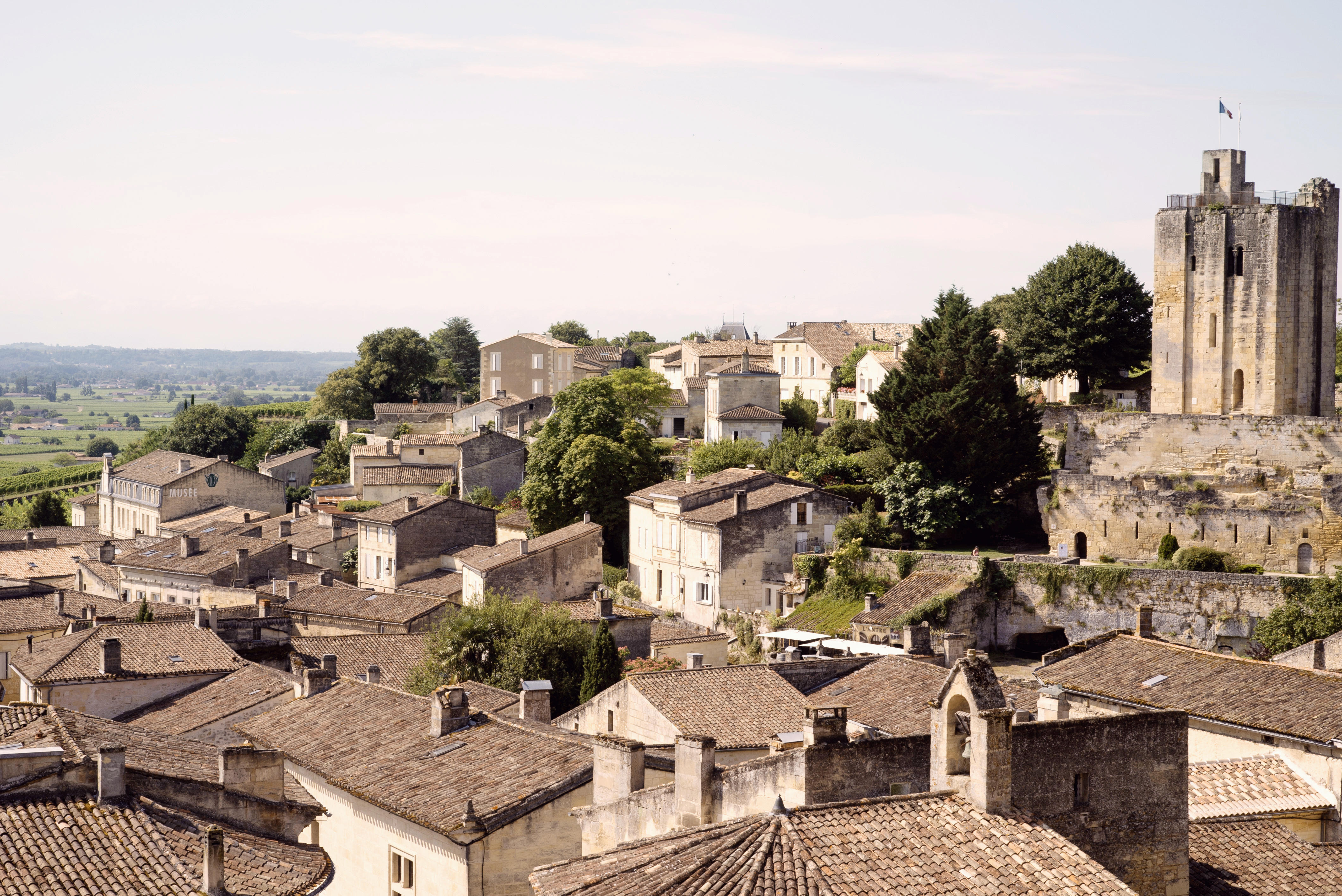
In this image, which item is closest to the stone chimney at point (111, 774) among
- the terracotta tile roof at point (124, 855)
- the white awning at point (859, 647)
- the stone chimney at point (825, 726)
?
the terracotta tile roof at point (124, 855)

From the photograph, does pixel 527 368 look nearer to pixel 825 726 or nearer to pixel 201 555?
pixel 201 555

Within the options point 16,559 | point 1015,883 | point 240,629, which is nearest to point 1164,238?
point 240,629

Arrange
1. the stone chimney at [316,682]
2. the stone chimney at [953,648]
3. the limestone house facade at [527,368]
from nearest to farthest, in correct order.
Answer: the stone chimney at [316,682] < the stone chimney at [953,648] < the limestone house facade at [527,368]

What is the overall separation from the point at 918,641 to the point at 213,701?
16444 millimetres

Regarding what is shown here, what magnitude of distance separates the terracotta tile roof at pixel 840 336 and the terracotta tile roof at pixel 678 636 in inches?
1630

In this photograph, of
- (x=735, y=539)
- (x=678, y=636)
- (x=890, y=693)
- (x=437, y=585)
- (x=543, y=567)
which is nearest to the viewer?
(x=890, y=693)

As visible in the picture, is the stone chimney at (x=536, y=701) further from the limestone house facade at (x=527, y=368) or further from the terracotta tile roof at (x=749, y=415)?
the limestone house facade at (x=527, y=368)

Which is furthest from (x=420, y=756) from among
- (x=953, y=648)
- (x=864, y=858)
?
(x=953, y=648)

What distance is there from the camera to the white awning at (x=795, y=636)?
42.6m

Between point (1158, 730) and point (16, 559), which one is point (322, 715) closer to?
point (1158, 730)

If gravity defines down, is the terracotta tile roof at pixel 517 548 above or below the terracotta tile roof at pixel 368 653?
above

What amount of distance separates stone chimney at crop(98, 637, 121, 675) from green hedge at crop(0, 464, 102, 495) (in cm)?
8074

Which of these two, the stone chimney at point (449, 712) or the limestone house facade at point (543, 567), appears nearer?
the stone chimney at point (449, 712)

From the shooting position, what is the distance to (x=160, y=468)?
83.6 metres
